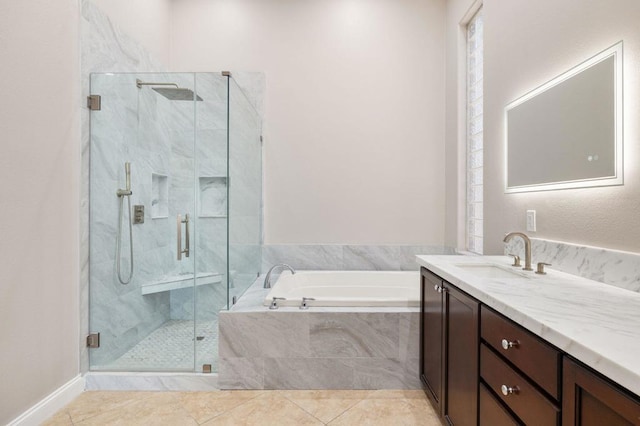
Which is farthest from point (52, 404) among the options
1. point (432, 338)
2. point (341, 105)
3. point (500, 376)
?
point (341, 105)

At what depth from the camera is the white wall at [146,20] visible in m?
2.35

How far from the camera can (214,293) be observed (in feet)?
A: 7.12

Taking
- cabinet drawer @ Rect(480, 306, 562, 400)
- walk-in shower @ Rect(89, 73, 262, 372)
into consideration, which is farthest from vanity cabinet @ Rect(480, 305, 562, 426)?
walk-in shower @ Rect(89, 73, 262, 372)

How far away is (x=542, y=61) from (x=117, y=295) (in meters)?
2.98

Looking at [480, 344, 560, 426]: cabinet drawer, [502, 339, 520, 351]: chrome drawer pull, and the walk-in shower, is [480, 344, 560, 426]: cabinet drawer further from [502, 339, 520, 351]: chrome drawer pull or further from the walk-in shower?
the walk-in shower

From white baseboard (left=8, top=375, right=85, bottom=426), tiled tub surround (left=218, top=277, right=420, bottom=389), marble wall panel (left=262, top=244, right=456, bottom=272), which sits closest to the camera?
white baseboard (left=8, top=375, right=85, bottom=426)

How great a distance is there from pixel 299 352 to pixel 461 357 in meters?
1.02

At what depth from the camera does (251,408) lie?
6.01 ft

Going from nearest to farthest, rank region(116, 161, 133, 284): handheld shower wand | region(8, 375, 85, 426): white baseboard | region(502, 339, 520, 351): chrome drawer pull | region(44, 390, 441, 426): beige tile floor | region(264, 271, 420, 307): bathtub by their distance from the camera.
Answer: region(502, 339, 520, 351): chrome drawer pull → region(8, 375, 85, 426): white baseboard → region(44, 390, 441, 426): beige tile floor → region(116, 161, 133, 284): handheld shower wand → region(264, 271, 420, 307): bathtub

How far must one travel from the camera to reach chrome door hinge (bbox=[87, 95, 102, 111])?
2.08 meters

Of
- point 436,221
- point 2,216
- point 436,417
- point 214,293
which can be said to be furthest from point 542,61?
point 2,216

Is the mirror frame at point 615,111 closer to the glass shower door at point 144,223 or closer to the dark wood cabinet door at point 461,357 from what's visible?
the dark wood cabinet door at point 461,357

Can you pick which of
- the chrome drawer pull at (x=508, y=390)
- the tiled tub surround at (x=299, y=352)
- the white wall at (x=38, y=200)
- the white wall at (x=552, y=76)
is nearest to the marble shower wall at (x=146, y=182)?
the white wall at (x=38, y=200)

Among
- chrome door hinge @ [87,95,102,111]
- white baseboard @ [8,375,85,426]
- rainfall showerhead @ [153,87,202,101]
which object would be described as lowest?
white baseboard @ [8,375,85,426]
